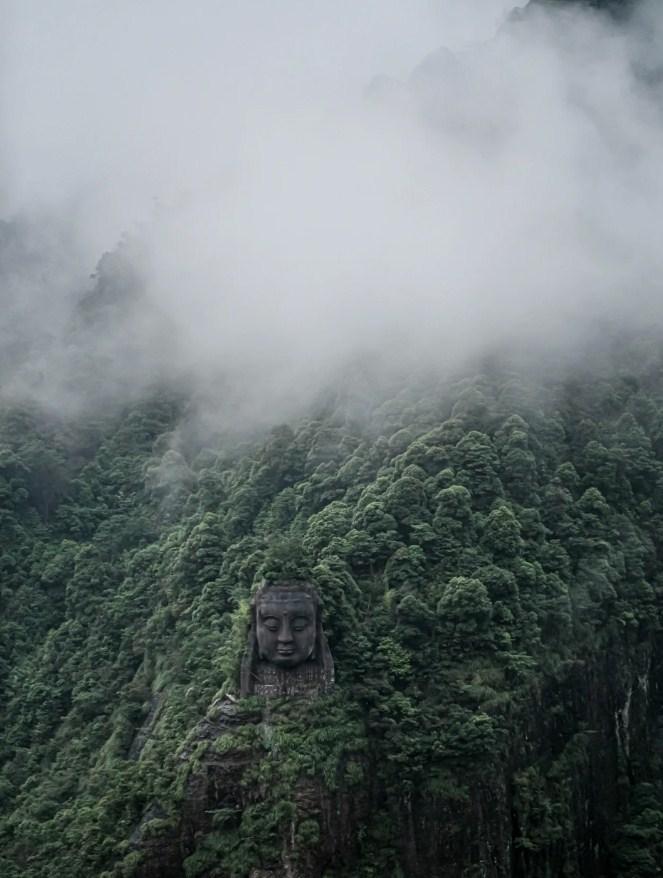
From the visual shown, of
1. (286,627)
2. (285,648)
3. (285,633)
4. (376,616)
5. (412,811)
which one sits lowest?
(412,811)

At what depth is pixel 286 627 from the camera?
124ft

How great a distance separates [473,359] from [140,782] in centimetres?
2561

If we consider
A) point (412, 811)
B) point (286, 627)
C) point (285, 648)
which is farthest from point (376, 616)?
point (412, 811)

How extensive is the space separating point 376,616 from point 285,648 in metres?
4.88

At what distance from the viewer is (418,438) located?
48.1m

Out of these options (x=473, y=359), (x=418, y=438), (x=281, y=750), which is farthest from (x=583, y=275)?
(x=281, y=750)

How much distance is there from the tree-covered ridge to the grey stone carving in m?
0.78

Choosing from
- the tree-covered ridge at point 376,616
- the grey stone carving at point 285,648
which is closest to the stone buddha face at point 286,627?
the grey stone carving at point 285,648

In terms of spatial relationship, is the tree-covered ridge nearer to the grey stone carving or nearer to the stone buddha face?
the grey stone carving

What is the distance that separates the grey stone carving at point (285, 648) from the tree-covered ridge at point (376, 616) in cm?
78

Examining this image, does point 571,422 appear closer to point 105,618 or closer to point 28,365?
point 105,618

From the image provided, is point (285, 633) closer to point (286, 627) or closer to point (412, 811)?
point (286, 627)

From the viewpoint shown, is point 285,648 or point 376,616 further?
point 376,616

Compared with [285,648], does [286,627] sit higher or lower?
higher
